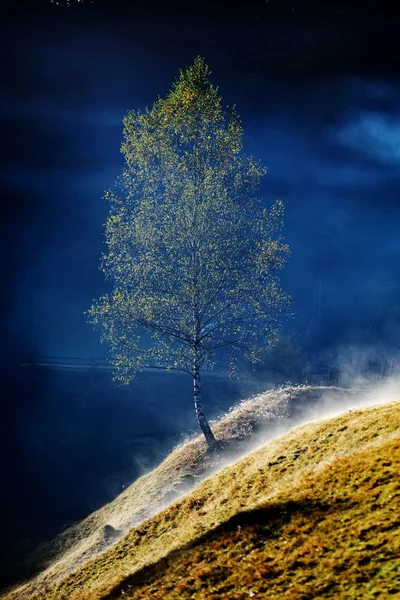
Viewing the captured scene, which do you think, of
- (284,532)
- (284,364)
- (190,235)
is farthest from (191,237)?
(284,364)

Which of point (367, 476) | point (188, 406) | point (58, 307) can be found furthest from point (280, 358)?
point (58, 307)

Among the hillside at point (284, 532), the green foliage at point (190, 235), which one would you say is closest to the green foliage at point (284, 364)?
the green foliage at point (190, 235)

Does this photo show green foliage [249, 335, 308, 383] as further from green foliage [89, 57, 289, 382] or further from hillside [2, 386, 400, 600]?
hillside [2, 386, 400, 600]

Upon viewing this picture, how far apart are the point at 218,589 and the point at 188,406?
2425 inches

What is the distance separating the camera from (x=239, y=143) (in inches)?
1302

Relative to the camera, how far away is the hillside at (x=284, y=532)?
7145 mm

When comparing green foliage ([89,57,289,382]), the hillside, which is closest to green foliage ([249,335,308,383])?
green foliage ([89,57,289,382])

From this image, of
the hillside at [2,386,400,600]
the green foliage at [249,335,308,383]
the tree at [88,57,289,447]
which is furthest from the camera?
the green foliage at [249,335,308,383]

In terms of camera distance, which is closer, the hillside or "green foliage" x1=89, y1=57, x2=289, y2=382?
the hillside

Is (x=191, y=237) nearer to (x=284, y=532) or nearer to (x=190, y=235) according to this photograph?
(x=190, y=235)

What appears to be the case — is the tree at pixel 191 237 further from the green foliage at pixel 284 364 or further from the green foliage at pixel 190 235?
the green foliage at pixel 284 364

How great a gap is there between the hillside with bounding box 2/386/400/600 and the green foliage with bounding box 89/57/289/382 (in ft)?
49.7

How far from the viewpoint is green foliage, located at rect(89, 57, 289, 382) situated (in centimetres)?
3206

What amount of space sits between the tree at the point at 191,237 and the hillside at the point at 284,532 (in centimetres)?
1504
